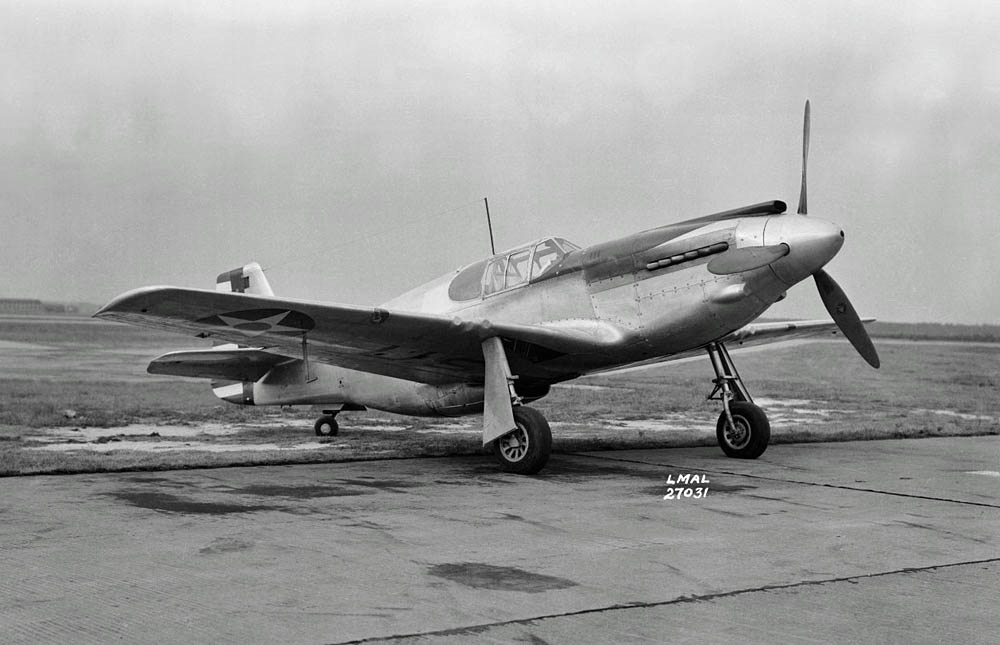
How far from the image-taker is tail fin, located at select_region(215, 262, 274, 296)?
1214 cm

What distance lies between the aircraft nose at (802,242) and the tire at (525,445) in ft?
8.75

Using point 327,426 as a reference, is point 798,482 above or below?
below

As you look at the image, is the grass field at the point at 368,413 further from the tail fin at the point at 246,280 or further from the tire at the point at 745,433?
the tail fin at the point at 246,280

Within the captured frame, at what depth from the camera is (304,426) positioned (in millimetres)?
13906

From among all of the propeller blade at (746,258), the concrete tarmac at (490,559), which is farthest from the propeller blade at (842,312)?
the concrete tarmac at (490,559)

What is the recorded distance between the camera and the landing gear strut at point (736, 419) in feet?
33.6

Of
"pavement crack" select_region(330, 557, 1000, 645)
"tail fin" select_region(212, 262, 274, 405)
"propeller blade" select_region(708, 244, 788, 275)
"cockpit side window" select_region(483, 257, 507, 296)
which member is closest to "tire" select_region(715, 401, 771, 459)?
"propeller blade" select_region(708, 244, 788, 275)

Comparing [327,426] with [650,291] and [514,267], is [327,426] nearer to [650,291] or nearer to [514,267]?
[514,267]

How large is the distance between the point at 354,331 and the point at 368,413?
26.7 feet

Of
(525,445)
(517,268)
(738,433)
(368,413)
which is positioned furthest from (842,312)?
(368,413)

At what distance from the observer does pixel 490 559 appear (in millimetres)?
4727

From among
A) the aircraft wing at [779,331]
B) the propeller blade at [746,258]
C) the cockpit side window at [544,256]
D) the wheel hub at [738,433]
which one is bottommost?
the wheel hub at [738,433]

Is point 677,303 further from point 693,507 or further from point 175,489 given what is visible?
point 175,489

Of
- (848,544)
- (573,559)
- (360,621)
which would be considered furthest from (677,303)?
(360,621)
